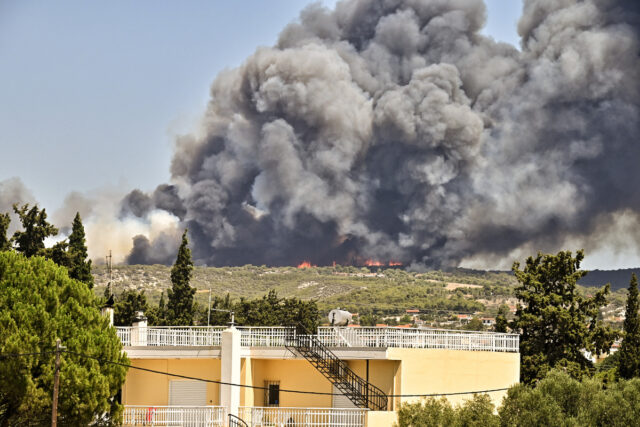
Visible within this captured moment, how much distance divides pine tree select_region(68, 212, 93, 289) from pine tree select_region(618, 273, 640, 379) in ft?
99.6

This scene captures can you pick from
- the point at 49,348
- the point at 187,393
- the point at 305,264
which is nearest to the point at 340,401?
the point at 187,393

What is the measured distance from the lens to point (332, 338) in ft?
116

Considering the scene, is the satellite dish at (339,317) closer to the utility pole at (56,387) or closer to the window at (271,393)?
the window at (271,393)

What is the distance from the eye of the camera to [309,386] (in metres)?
35.9

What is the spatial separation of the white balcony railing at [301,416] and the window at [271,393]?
97.7 inches

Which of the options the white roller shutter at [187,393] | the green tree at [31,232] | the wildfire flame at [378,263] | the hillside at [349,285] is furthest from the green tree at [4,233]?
the wildfire flame at [378,263]

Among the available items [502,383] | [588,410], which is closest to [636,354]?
[502,383]

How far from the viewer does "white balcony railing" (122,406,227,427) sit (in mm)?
33281

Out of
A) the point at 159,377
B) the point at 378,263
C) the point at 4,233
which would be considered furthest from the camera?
the point at 378,263

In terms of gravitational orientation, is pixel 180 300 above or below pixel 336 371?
above

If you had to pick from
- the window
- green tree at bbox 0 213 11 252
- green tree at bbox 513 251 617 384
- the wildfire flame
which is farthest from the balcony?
the wildfire flame

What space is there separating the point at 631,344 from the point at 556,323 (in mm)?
11277

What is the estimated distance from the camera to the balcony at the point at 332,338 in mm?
34688

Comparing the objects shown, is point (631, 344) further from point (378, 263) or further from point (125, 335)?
point (378, 263)
